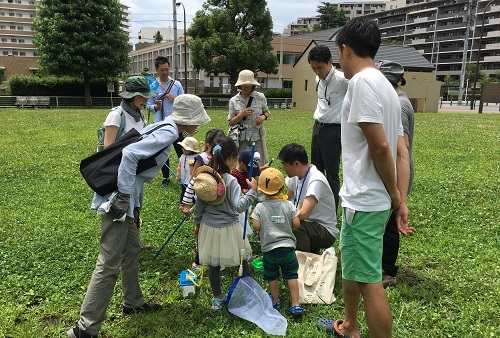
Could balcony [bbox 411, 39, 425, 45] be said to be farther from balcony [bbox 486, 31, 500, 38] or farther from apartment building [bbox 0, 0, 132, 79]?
apartment building [bbox 0, 0, 132, 79]

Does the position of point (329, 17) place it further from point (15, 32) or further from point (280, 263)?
point (280, 263)

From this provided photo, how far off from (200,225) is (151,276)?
932mm

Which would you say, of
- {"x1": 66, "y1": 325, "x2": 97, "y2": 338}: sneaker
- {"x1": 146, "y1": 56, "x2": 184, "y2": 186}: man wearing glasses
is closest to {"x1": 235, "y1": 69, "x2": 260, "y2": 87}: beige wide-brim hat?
{"x1": 146, "y1": 56, "x2": 184, "y2": 186}: man wearing glasses

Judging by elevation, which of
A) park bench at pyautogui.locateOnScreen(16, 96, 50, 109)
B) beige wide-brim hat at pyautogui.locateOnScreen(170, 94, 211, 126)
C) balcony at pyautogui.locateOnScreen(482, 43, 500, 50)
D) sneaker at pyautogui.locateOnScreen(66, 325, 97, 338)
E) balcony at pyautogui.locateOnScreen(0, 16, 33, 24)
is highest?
balcony at pyautogui.locateOnScreen(0, 16, 33, 24)

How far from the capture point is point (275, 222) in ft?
9.49

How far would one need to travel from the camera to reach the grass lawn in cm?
275

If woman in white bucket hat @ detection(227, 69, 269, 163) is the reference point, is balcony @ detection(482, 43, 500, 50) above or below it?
above

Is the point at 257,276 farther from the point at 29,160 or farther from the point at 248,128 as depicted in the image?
the point at 29,160

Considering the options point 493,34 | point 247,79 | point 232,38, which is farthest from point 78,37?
point 493,34

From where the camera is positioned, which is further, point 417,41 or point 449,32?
point 417,41

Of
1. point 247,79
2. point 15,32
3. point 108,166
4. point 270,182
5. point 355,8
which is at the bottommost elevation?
point 270,182

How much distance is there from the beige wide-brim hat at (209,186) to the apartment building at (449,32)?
75337 millimetres

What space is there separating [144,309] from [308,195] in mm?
1647

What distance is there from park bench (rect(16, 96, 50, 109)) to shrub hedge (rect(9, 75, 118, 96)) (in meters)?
2.51
